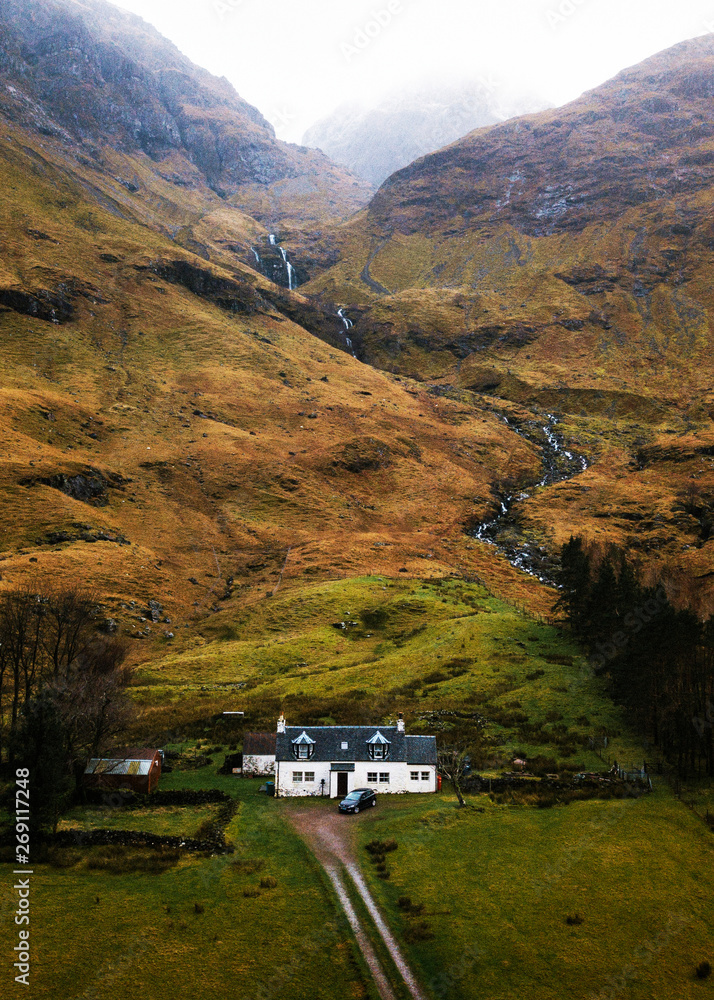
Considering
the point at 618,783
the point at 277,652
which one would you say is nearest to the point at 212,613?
the point at 277,652

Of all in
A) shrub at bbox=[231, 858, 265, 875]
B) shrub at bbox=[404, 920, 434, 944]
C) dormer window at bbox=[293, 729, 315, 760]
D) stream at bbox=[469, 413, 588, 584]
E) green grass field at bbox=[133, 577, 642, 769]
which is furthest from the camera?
stream at bbox=[469, 413, 588, 584]

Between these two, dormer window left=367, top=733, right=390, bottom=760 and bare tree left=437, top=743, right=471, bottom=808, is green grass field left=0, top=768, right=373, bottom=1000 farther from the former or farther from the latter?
dormer window left=367, top=733, right=390, bottom=760

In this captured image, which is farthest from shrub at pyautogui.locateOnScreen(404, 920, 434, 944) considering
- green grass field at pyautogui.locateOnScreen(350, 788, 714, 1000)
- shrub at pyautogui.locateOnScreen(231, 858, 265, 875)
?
shrub at pyautogui.locateOnScreen(231, 858, 265, 875)

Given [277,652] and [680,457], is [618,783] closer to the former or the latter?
[277,652]

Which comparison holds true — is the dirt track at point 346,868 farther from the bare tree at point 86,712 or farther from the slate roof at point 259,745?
the bare tree at point 86,712

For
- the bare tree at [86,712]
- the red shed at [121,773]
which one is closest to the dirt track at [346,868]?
the red shed at [121,773]

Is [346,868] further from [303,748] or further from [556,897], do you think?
[303,748]
